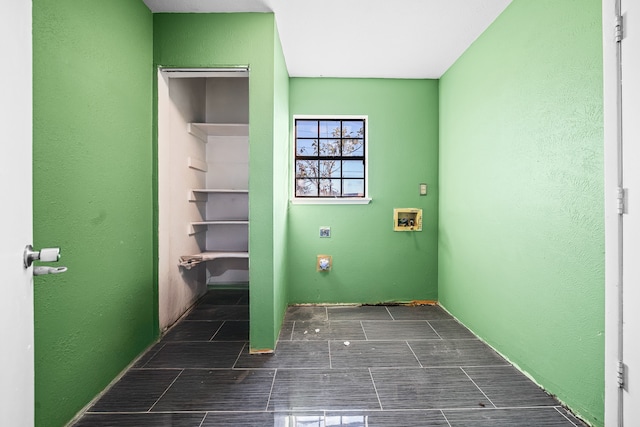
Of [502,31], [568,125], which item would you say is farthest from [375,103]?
[568,125]

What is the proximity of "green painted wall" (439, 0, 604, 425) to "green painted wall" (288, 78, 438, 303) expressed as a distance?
1.92 feet

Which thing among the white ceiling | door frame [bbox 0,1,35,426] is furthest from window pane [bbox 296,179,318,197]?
door frame [bbox 0,1,35,426]

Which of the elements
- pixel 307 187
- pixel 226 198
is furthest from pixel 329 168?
pixel 226 198

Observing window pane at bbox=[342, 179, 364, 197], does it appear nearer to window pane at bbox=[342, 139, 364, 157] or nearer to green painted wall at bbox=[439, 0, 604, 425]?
window pane at bbox=[342, 139, 364, 157]

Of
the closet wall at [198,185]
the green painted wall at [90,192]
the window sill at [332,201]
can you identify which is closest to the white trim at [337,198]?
the window sill at [332,201]

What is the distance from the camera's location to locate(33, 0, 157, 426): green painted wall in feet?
4.58

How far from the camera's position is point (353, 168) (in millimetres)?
3533

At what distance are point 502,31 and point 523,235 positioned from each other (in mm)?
1544

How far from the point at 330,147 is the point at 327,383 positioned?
2.49 metres

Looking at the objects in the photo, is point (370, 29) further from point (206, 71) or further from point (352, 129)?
point (206, 71)

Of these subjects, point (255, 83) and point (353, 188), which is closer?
point (255, 83)

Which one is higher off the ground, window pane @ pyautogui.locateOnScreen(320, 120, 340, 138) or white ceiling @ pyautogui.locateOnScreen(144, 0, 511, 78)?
white ceiling @ pyautogui.locateOnScreen(144, 0, 511, 78)

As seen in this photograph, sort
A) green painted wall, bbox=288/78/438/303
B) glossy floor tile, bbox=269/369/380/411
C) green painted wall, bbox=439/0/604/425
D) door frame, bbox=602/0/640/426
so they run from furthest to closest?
1. green painted wall, bbox=288/78/438/303
2. glossy floor tile, bbox=269/369/380/411
3. green painted wall, bbox=439/0/604/425
4. door frame, bbox=602/0/640/426

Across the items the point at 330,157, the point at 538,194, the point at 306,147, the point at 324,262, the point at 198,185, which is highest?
the point at 306,147
